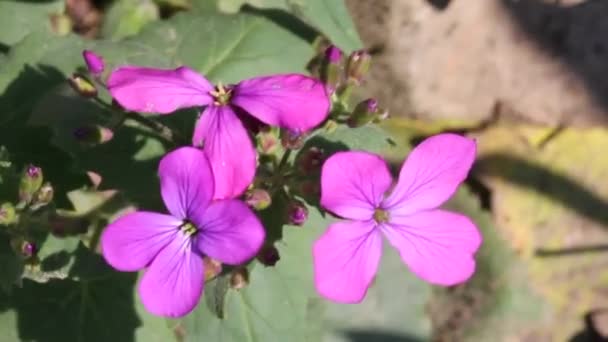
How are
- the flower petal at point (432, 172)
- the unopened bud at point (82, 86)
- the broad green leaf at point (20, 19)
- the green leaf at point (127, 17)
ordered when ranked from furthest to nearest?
the green leaf at point (127, 17) < the broad green leaf at point (20, 19) < the unopened bud at point (82, 86) < the flower petal at point (432, 172)

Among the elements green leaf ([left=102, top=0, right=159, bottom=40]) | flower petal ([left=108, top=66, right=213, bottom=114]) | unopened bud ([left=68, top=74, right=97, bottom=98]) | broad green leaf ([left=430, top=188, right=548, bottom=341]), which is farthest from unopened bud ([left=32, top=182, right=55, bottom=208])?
broad green leaf ([left=430, top=188, right=548, bottom=341])

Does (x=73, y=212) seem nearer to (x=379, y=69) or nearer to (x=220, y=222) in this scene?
(x=220, y=222)

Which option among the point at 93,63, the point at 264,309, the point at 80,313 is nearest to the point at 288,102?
the point at 93,63

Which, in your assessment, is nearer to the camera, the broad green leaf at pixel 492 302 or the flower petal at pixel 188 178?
the flower petal at pixel 188 178

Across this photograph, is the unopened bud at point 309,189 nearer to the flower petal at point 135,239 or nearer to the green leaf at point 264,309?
the flower petal at point 135,239

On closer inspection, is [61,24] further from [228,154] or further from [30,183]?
[228,154]

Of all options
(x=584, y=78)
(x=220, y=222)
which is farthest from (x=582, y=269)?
(x=220, y=222)

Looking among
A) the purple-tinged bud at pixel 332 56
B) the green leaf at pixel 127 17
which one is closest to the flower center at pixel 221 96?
the purple-tinged bud at pixel 332 56
